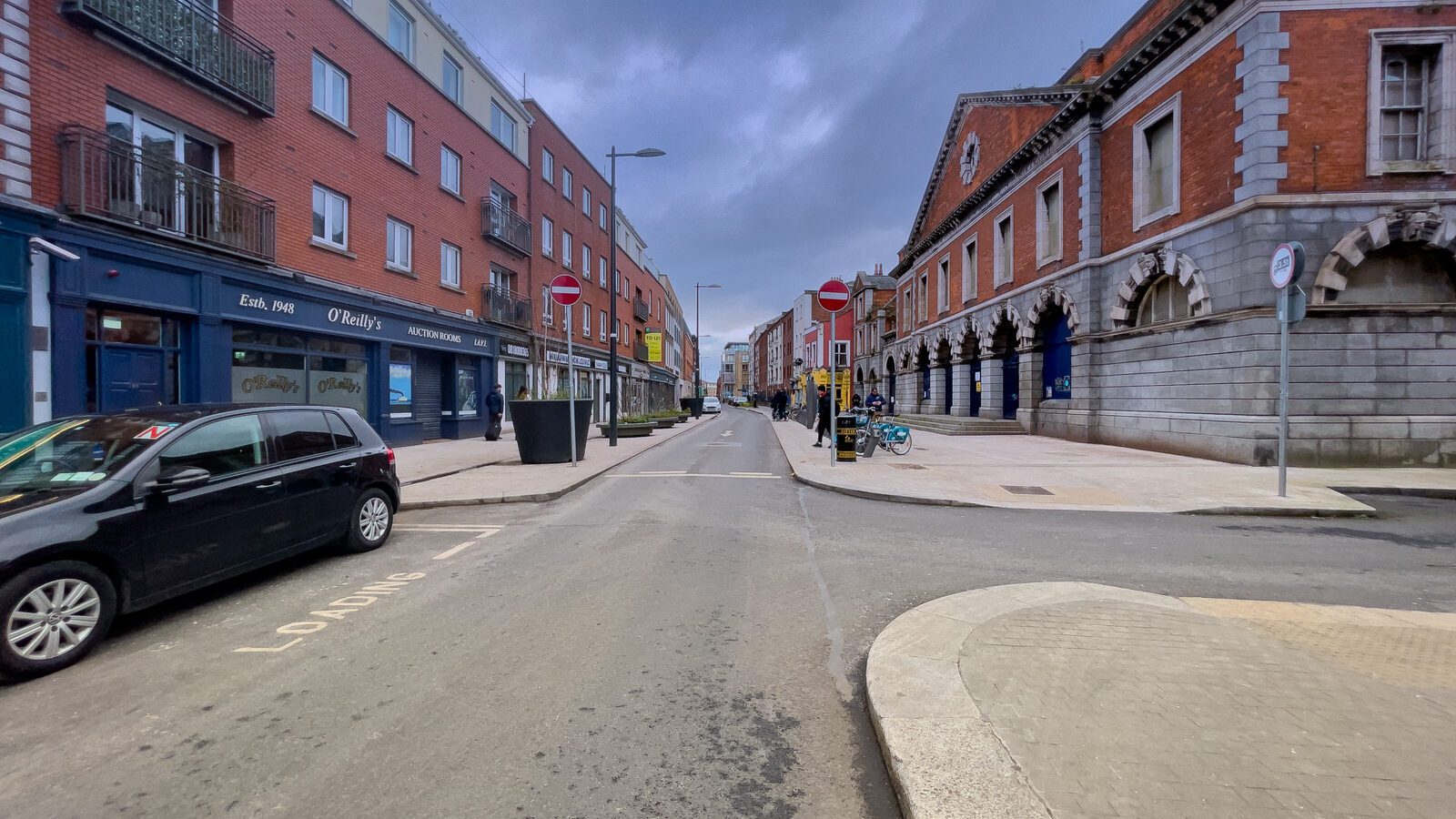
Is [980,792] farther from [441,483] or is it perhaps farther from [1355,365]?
[1355,365]

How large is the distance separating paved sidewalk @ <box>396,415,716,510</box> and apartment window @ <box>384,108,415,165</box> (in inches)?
327

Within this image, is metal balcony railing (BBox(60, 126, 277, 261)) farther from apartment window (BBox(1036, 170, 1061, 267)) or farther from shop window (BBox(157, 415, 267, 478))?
apartment window (BBox(1036, 170, 1061, 267))

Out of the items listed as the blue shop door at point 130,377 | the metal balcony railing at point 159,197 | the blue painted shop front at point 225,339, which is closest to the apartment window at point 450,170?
the blue painted shop front at point 225,339

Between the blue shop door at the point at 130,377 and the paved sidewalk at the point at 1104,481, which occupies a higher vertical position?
the blue shop door at the point at 130,377

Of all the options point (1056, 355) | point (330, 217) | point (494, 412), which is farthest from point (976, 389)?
point (330, 217)

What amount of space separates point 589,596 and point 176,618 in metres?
2.86

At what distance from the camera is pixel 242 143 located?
12.8m

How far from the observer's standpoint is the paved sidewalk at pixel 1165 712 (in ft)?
7.50

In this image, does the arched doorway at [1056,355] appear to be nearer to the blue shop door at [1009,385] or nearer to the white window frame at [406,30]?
the blue shop door at [1009,385]

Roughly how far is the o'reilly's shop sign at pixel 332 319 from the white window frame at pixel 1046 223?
19772mm

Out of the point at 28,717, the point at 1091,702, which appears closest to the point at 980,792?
the point at 1091,702

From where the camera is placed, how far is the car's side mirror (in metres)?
4.31

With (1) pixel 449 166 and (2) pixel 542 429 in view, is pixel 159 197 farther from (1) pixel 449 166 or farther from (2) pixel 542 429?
(1) pixel 449 166

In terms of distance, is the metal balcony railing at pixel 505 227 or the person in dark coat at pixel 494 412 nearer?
the person in dark coat at pixel 494 412
